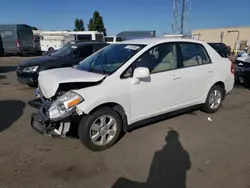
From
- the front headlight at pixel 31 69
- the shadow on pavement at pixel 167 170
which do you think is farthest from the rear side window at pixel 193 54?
the front headlight at pixel 31 69

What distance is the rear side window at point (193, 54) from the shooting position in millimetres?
4688

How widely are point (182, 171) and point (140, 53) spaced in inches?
78.6

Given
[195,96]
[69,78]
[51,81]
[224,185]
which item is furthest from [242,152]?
[51,81]

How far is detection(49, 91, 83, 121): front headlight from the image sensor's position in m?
3.37

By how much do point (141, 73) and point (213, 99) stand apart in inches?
96.7

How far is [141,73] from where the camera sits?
3.73 m

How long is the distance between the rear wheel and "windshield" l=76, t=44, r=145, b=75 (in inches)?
82.4

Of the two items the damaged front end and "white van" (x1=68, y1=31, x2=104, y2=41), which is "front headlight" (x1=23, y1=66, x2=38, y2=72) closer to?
the damaged front end

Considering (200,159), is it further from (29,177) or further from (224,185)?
(29,177)

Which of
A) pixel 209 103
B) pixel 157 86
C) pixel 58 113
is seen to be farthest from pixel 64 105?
pixel 209 103

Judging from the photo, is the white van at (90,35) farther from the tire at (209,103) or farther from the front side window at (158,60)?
the front side window at (158,60)

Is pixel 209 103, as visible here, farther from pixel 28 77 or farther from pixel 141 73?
pixel 28 77

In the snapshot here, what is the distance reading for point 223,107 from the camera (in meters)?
6.03

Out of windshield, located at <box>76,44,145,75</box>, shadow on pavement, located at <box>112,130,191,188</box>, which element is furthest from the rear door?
shadow on pavement, located at <box>112,130,191,188</box>
